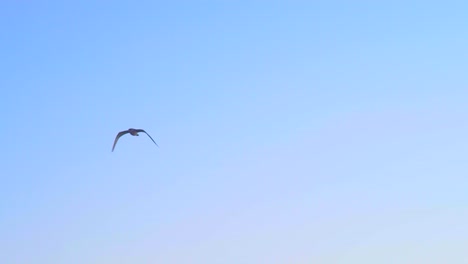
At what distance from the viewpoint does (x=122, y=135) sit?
231 feet

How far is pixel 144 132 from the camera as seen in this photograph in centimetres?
6150

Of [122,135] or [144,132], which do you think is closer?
[144,132]

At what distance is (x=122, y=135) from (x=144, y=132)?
32.0 feet

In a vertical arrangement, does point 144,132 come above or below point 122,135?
below
